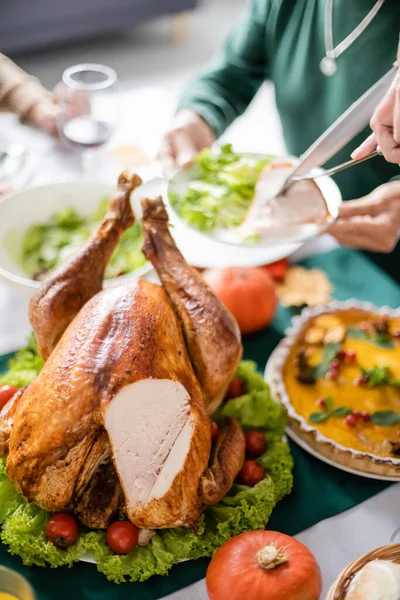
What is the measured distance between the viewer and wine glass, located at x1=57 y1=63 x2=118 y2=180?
2.21 metres

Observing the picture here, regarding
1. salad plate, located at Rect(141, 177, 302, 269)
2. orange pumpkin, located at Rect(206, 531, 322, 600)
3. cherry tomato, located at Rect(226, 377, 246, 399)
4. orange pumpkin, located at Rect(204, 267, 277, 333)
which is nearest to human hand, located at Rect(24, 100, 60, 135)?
salad plate, located at Rect(141, 177, 302, 269)

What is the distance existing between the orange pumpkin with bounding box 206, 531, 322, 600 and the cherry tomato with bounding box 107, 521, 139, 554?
0.55ft

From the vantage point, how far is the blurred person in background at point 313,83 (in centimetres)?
195

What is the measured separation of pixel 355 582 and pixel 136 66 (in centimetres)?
481

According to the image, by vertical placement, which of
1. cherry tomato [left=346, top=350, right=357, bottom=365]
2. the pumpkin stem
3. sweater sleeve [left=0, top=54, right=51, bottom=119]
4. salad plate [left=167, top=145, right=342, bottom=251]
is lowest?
the pumpkin stem

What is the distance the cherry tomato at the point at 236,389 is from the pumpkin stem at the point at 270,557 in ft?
1.54

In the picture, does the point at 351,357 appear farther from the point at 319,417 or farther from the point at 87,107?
the point at 87,107

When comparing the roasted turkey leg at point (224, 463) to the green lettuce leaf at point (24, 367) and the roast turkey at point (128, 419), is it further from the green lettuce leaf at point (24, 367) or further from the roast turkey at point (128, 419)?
the green lettuce leaf at point (24, 367)

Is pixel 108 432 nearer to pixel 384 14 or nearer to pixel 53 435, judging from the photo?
pixel 53 435

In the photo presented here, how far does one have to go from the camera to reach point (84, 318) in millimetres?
1422

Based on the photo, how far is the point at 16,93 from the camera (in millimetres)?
2578

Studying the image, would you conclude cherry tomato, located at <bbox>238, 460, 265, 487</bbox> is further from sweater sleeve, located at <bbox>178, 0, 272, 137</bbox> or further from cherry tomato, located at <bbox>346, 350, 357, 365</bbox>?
sweater sleeve, located at <bbox>178, 0, 272, 137</bbox>

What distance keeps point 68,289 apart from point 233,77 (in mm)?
1332

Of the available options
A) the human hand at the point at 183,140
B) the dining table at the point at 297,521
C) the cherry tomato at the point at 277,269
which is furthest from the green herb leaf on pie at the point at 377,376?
the human hand at the point at 183,140
